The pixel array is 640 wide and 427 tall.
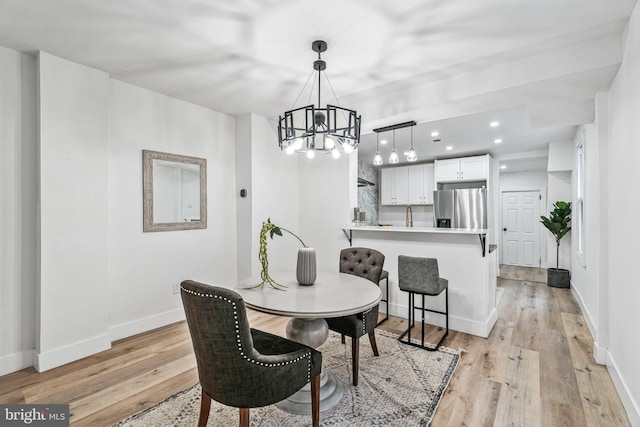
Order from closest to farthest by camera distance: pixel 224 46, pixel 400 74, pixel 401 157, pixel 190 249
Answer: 1. pixel 224 46
2. pixel 400 74
3. pixel 190 249
4. pixel 401 157

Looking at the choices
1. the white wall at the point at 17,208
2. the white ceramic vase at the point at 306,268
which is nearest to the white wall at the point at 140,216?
the white wall at the point at 17,208

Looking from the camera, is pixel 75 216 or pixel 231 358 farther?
pixel 75 216

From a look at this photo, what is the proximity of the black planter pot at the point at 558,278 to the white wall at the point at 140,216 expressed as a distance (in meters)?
5.21

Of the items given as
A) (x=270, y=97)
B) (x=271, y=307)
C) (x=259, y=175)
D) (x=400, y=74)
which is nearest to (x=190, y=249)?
(x=259, y=175)

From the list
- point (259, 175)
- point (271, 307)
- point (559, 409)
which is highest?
point (259, 175)

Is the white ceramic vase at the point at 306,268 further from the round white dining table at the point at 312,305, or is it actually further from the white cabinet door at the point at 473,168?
the white cabinet door at the point at 473,168

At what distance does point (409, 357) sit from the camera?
2.67m

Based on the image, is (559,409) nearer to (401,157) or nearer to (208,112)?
(208,112)

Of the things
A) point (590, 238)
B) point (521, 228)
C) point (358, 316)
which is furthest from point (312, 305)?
point (521, 228)

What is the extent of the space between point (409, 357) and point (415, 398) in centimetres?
60

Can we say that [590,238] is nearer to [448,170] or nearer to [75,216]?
[448,170]

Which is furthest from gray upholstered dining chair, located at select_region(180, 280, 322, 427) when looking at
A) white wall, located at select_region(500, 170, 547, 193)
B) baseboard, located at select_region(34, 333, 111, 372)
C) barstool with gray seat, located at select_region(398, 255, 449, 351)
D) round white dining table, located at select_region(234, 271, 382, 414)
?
white wall, located at select_region(500, 170, 547, 193)

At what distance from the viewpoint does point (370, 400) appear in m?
2.07

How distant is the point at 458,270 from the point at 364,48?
236cm
